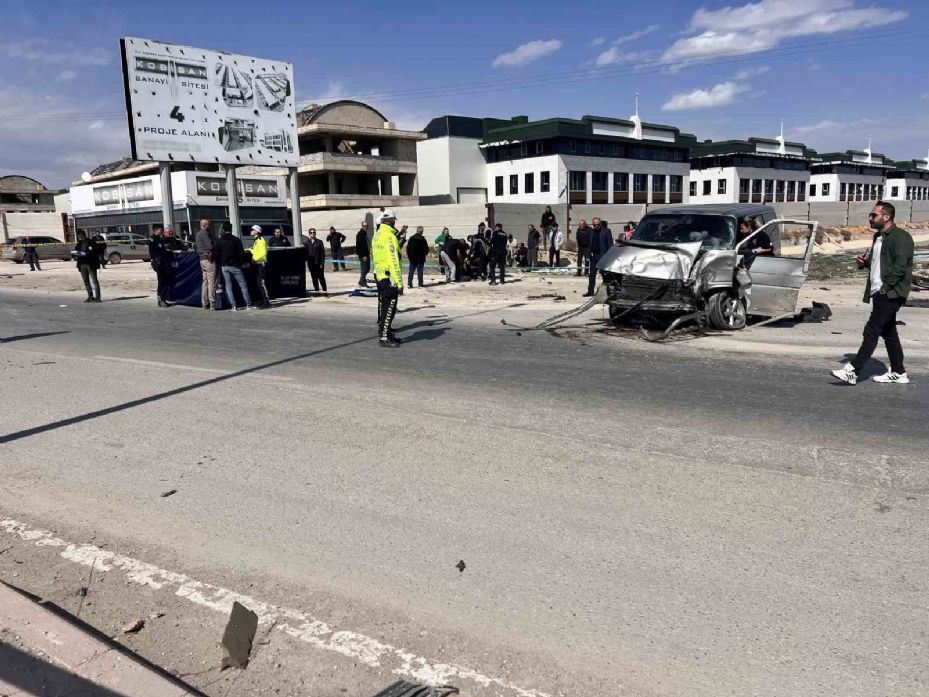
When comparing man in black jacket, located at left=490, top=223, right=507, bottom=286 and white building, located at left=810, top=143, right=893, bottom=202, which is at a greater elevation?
white building, located at left=810, top=143, right=893, bottom=202

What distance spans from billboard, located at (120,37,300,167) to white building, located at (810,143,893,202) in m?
83.4

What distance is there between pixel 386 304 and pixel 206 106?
1445cm

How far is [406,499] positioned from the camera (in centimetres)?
432

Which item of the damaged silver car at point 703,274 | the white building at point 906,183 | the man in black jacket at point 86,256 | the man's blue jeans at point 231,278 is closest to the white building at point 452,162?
the man in black jacket at point 86,256

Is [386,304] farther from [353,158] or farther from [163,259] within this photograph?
[353,158]

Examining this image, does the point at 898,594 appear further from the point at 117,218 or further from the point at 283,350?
the point at 117,218

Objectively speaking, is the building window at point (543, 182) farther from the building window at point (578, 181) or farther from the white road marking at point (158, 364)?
the white road marking at point (158, 364)

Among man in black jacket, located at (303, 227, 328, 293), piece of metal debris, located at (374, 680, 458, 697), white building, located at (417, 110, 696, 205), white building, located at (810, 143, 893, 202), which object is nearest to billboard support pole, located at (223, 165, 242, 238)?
man in black jacket, located at (303, 227, 328, 293)

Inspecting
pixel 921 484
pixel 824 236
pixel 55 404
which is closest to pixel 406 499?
pixel 921 484

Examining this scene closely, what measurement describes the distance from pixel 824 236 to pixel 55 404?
4079 centimetres

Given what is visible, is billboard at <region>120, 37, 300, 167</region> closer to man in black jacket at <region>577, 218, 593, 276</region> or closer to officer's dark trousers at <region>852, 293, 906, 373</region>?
man in black jacket at <region>577, 218, 593, 276</region>

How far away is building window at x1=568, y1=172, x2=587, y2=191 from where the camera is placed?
59.9 meters

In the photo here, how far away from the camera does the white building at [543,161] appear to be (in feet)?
195

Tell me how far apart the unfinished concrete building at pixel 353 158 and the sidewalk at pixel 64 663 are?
51.7 m
